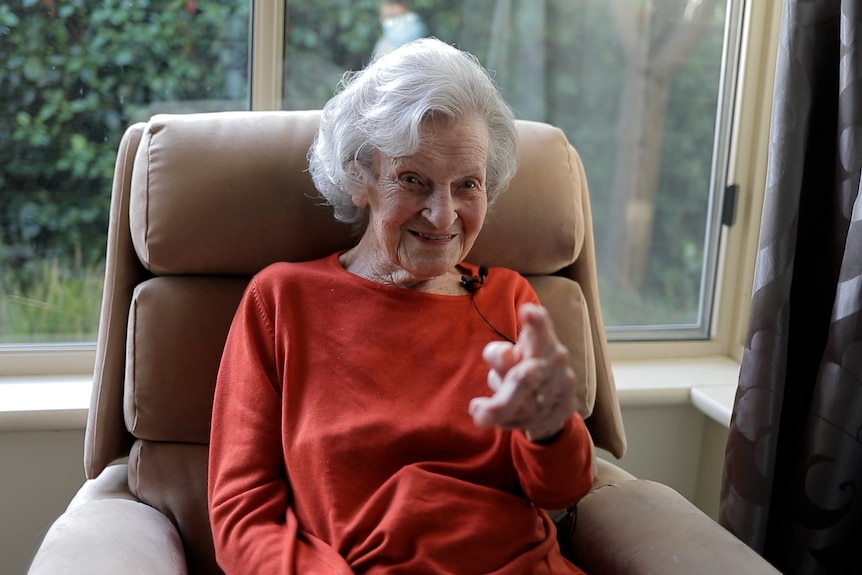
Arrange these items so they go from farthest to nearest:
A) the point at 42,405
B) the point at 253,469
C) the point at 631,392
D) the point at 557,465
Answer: the point at 631,392 → the point at 42,405 → the point at 253,469 → the point at 557,465

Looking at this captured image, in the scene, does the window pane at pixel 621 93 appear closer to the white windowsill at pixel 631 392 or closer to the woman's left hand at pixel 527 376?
the white windowsill at pixel 631 392

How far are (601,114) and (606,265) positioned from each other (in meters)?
0.35

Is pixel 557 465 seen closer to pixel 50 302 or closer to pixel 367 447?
pixel 367 447

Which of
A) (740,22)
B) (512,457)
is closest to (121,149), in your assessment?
(512,457)

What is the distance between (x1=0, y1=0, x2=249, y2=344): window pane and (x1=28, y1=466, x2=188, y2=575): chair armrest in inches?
23.9

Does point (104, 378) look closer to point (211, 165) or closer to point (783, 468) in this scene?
point (211, 165)

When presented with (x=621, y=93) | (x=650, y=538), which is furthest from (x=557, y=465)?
(x=621, y=93)

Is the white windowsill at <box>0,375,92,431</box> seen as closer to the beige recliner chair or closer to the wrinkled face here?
the beige recliner chair

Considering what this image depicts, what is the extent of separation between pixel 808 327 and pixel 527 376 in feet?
2.65

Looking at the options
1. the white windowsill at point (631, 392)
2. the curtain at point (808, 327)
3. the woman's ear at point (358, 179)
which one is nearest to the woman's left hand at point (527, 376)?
the woman's ear at point (358, 179)

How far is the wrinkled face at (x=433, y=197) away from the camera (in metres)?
1.33

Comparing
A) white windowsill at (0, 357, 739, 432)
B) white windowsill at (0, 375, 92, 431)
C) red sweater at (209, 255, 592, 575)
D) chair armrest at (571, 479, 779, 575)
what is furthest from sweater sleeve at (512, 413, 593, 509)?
white windowsill at (0, 375, 92, 431)

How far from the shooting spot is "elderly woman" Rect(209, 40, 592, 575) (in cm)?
129

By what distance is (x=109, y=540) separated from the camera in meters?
1.24
